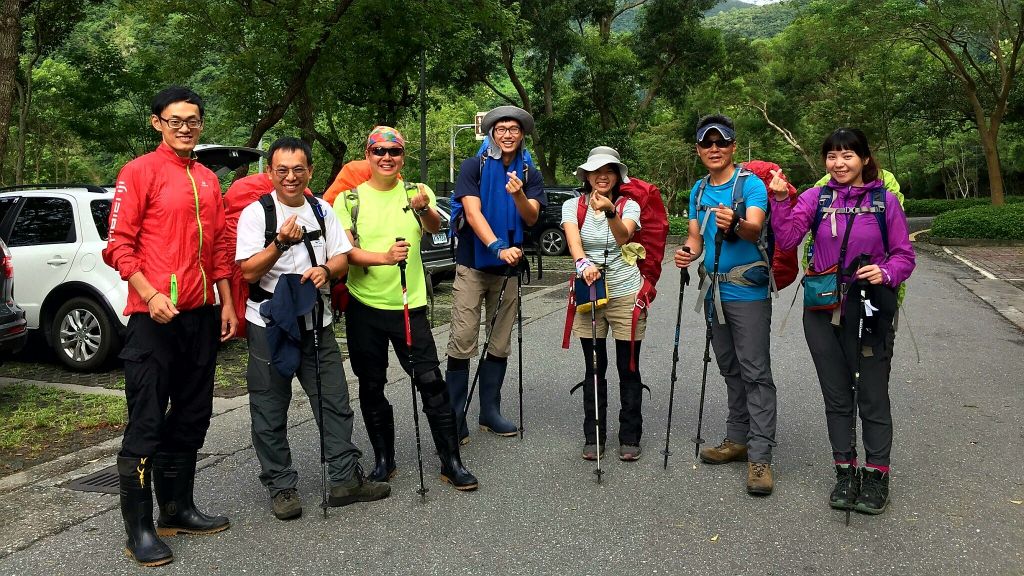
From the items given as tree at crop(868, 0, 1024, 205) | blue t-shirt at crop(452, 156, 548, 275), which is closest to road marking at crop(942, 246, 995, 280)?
tree at crop(868, 0, 1024, 205)

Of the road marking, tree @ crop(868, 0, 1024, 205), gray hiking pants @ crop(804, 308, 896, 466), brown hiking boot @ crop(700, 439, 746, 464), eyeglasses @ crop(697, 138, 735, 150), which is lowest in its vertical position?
the road marking

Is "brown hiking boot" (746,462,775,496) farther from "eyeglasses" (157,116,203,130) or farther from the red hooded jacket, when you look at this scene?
"eyeglasses" (157,116,203,130)

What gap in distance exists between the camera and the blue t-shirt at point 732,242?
14.9ft

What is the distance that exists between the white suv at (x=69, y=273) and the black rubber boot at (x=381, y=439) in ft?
12.2

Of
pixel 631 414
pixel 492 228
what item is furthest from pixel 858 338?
pixel 492 228

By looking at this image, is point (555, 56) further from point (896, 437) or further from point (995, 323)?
point (896, 437)

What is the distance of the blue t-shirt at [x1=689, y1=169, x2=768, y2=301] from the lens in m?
4.55

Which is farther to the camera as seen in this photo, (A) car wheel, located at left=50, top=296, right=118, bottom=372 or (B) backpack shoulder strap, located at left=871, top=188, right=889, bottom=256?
(A) car wheel, located at left=50, top=296, right=118, bottom=372

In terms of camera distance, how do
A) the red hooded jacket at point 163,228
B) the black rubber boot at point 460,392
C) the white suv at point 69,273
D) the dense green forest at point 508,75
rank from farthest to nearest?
the dense green forest at point 508,75, the white suv at point 69,273, the black rubber boot at point 460,392, the red hooded jacket at point 163,228

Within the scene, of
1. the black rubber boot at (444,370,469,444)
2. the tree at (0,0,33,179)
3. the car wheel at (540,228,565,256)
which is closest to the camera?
the black rubber boot at (444,370,469,444)

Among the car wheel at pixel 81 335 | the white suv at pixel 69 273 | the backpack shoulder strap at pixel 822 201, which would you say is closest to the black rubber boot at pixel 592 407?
the backpack shoulder strap at pixel 822 201

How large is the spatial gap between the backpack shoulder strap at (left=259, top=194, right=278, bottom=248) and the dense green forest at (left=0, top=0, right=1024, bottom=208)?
5010 millimetres

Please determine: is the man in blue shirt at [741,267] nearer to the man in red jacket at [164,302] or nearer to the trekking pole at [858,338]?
the trekking pole at [858,338]

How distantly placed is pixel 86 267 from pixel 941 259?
57.3 feet
